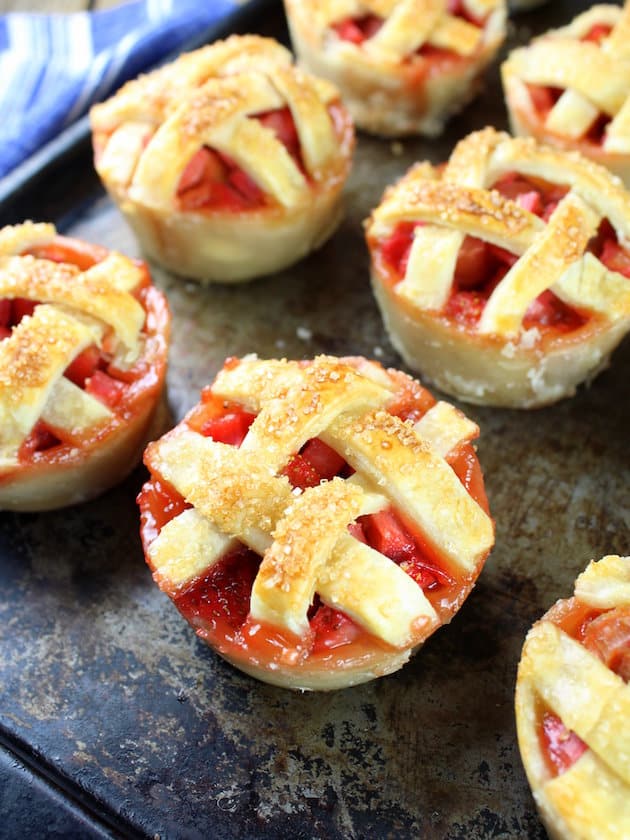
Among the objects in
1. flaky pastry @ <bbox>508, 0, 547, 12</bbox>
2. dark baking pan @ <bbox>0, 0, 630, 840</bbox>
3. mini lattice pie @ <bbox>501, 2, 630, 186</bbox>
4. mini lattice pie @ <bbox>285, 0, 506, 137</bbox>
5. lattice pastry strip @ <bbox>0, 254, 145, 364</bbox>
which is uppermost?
lattice pastry strip @ <bbox>0, 254, 145, 364</bbox>

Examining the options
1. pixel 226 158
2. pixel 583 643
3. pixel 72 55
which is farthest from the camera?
pixel 72 55

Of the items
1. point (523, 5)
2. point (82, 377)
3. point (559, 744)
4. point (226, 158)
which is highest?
point (226, 158)

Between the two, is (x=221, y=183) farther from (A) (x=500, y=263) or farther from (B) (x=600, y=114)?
(B) (x=600, y=114)

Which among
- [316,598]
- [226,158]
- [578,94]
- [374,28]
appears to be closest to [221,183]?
[226,158]

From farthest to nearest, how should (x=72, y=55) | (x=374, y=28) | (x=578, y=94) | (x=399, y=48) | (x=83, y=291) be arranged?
(x=72, y=55) < (x=374, y=28) < (x=399, y=48) < (x=578, y=94) < (x=83, y=291)

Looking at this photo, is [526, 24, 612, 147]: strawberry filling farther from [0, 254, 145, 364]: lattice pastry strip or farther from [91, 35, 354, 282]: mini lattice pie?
[0, 254, 145, 364]: lattice pastry strip

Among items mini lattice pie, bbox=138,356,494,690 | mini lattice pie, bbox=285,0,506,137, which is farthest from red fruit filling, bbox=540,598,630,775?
mini lattice pie, bbox=285,0,506,137
